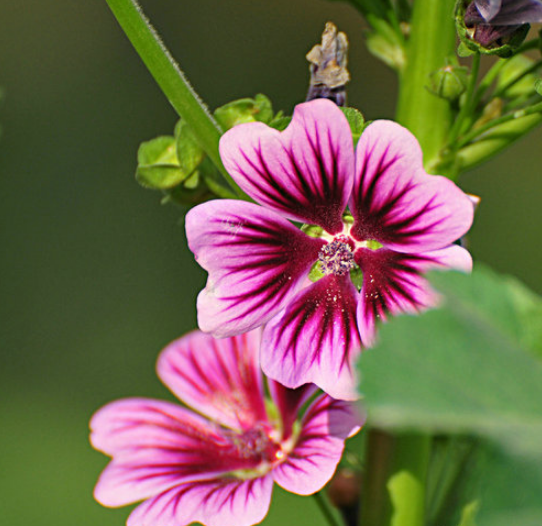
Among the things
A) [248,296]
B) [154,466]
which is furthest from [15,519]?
[248,296]

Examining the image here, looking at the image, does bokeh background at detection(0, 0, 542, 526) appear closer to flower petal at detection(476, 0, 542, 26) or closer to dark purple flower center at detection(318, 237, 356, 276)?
dark purple flower center at detection(318, 237, 356, 276)

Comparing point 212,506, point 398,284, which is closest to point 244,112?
point 398,284

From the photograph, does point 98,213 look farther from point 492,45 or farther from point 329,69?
point 492,45

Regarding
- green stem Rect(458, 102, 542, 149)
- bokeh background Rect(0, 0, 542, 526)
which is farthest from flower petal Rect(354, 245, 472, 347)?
bokeh background Rect(0, 0, 542, 526)

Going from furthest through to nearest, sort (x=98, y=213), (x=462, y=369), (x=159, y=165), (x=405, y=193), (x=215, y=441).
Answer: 1. (x=98, y=213)
2. (x=215, y=441)
3. (x=159, y=165)
4. (x=405, y=193)
5. (x=462, y=369)

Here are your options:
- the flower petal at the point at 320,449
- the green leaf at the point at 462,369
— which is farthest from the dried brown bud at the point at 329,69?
the green leaf at the point at 462,369

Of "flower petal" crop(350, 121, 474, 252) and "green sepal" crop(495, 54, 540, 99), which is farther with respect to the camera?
"green sepal" crop(495, 54, 540, 99)

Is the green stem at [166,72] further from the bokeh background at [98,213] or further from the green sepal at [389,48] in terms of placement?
the bokeh background at [98,213]
